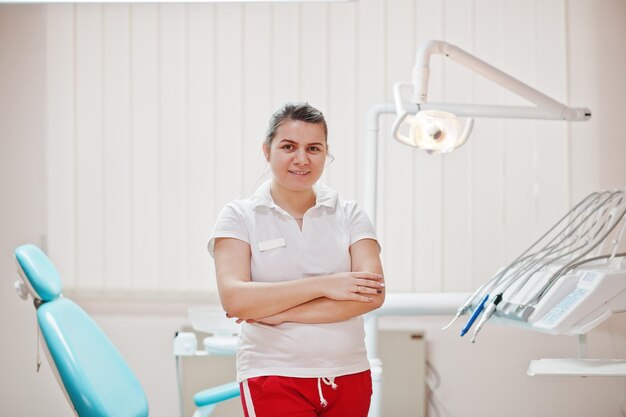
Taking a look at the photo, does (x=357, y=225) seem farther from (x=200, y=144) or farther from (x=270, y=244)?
(x=200, y=144)

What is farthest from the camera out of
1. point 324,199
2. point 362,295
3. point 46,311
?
point 46,311

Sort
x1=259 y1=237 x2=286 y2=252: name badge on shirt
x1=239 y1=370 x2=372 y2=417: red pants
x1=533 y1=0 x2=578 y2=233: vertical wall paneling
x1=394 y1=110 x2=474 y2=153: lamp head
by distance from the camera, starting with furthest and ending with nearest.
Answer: x1=533 y1=0 x2=578 y2=233: vertical wall paneling → x1=394 y1=110 x2=474 y2=153: lamp head → x1=259 y1=237 x2=286 y2=252: name badge on shirt → x1=239 y1=370 x2=372 y2=417: red pants

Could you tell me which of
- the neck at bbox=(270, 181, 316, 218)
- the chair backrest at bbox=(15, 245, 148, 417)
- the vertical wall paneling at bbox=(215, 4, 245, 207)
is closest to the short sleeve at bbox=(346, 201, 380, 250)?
the neck at bbox=(270, 181, 316, 218)

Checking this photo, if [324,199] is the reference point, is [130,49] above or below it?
above

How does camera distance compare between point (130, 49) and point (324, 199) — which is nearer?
point (324, 199)

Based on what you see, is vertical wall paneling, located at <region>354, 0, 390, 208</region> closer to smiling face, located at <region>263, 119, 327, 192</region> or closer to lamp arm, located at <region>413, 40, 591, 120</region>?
lamp arm, located at <region>413, 40, 591, 120</region>

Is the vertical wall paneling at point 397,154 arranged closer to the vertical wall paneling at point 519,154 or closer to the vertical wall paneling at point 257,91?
the vertical wall paneling at point 519,154

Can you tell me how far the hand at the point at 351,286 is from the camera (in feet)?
5.09

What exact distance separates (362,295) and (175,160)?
66.3 inches

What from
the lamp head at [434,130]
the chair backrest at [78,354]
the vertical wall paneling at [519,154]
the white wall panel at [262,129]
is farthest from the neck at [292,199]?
the vertical wall paneling at [519,154]

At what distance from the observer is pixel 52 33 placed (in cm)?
311

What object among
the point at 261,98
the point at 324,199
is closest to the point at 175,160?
the point at 261,98

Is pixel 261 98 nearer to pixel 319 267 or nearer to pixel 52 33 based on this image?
pixel 52 33

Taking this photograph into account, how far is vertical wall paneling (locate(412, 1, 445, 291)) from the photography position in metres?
3.00
